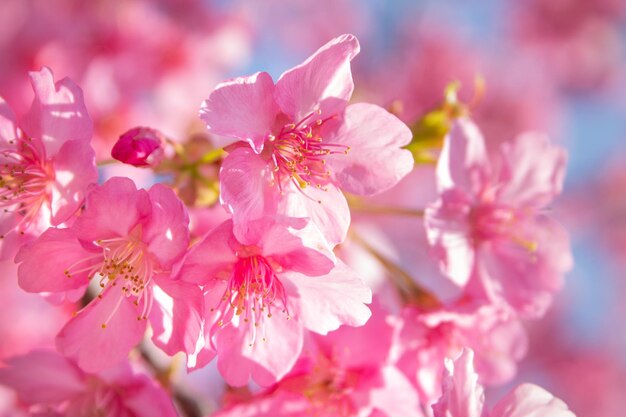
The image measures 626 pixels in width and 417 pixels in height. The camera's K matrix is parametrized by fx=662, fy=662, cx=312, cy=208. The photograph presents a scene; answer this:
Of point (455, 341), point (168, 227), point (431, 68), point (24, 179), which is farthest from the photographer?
point (431, 68)

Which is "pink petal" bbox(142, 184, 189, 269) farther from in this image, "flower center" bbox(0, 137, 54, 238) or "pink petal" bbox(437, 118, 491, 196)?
"pink petal" bbox(437, 118, 491, 196)

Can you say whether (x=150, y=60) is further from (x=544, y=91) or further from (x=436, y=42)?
(x=544, y=91)

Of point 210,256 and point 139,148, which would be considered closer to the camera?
point 210,256

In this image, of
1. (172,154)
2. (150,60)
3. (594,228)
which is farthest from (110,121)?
(594,228)

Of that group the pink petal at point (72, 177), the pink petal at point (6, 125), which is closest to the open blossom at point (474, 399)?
the pink petal at point (72, 177)

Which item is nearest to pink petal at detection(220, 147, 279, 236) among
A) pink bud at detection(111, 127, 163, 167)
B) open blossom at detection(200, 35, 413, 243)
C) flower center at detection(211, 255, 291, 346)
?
open blossom at detection(200, 35, 413, 243)

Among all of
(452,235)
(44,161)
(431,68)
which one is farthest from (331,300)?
(431,68)

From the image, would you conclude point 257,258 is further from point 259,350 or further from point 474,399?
point 474,399
